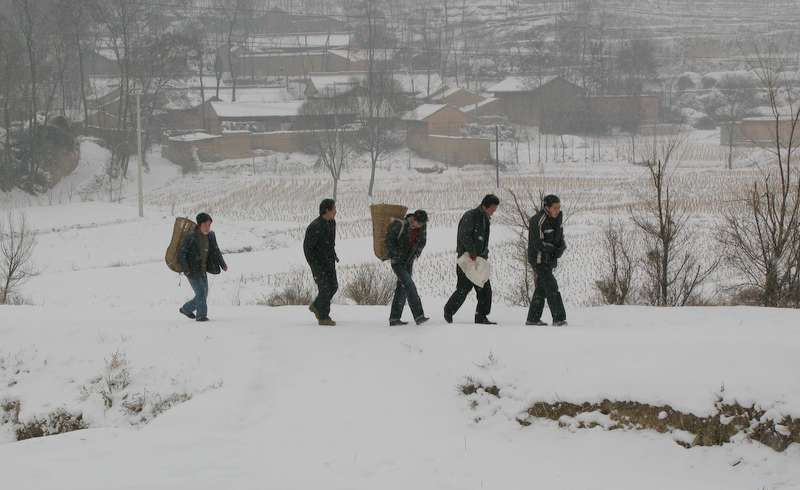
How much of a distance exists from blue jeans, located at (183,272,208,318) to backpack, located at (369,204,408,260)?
2.39 metres

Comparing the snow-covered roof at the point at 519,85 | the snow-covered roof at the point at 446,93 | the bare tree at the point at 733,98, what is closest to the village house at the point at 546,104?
the snow-covered roof at the point at 519,85

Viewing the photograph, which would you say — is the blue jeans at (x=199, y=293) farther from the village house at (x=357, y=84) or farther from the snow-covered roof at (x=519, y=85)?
the snow-covered roof at (x=519, y=85)

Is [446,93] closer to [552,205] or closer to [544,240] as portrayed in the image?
[544,240]

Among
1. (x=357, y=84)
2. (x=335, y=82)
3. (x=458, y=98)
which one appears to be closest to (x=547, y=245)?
(x=357, y=84)

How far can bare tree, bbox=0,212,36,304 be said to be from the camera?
18.6 m

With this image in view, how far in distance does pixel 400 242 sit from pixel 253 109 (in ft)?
193

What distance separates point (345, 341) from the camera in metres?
10.2

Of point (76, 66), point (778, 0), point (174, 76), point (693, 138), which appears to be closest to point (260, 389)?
point (174, 76)

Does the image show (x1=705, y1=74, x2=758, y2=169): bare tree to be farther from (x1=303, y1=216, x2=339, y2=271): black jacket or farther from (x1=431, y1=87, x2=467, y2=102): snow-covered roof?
(x1=303, y1=216, x2=339, y2=271): black jacket

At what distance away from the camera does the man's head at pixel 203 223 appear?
1122 cm

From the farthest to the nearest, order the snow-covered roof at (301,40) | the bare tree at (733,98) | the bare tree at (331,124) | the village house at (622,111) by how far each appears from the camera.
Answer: the snow-covered roof at (301,40) → the bare tree at (733,98) → the village house at (622,111) → the bare tree at (331,124)

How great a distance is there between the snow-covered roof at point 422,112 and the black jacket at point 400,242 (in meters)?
53.7

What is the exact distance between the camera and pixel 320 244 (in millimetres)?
10633

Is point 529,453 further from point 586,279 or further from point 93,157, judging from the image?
point 93,157
